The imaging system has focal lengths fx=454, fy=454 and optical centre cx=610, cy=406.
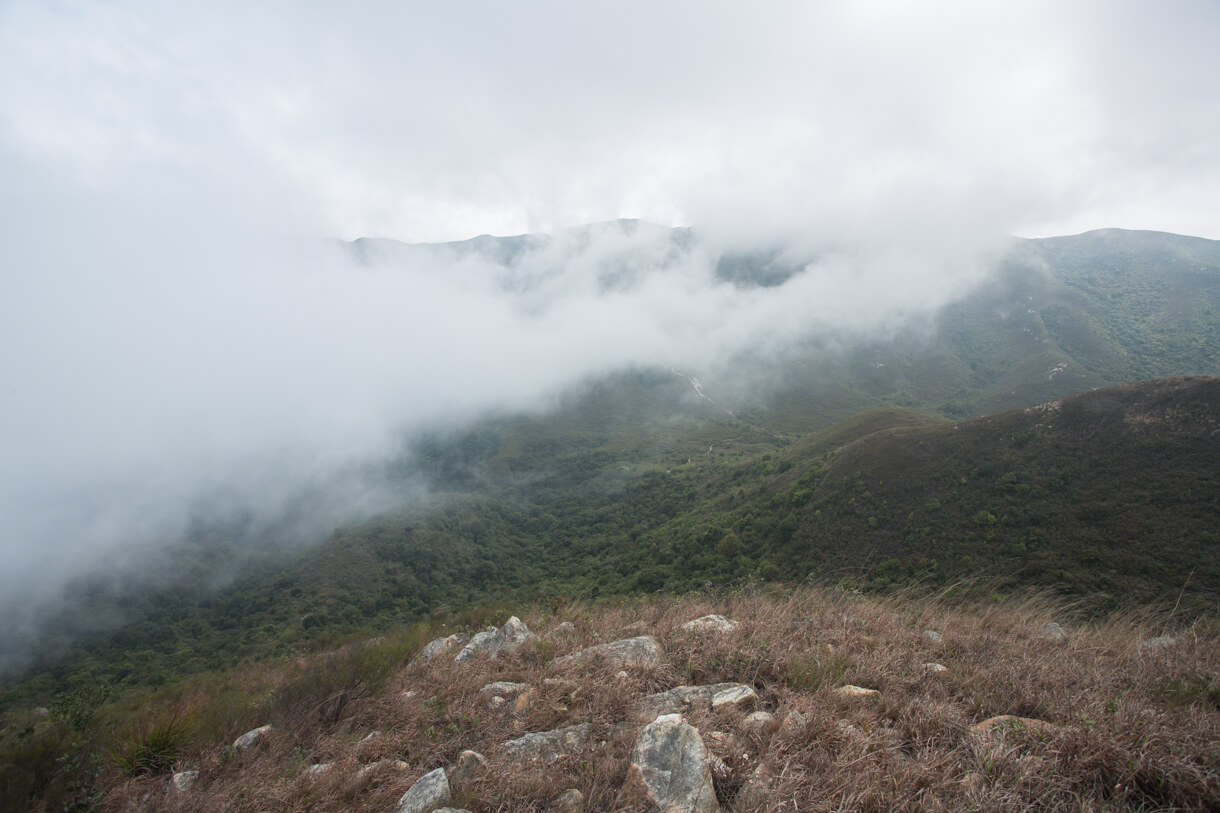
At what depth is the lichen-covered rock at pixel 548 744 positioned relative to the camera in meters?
4.14

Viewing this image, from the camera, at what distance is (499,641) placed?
848 cm

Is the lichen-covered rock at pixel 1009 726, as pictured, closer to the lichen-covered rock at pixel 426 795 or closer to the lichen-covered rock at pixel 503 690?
the lichen-covered rock at pixel 426 795

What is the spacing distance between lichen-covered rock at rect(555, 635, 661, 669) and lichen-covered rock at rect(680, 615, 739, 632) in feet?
1.78

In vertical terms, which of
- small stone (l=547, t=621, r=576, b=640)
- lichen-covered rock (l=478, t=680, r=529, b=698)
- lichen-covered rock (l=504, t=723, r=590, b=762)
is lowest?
small stone (l=547, t=621, r=576, b=640)

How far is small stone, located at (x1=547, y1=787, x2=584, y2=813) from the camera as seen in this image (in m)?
3.38

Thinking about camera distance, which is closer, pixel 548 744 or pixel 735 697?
pixel 548 744

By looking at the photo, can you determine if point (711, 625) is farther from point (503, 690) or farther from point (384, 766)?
point (384, 766)

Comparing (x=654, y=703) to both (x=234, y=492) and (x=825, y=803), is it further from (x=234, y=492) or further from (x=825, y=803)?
(x=234, y=492)

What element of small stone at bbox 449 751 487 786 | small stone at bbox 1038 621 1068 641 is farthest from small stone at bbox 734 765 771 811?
small stone at bbox 1038 621 1068 641

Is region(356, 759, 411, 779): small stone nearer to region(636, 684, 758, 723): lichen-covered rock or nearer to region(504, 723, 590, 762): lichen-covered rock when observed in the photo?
region(504, 723, 590, 762): lichen-covered rock

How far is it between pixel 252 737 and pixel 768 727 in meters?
6.08

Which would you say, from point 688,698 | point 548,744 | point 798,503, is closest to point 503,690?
point 548,744

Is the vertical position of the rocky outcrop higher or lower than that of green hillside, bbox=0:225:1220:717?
higher

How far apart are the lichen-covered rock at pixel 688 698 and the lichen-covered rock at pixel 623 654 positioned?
0.64m
